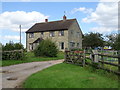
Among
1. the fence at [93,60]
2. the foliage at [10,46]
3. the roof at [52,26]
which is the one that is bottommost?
the fence at [93,60]

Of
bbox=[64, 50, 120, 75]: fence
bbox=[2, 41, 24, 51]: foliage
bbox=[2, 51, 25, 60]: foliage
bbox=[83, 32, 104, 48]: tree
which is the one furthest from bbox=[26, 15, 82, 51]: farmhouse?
bbox=[64, 50, 120, 75]: fence

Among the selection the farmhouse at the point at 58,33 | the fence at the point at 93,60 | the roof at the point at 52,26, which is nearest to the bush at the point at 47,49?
the fence at the point at 93,60

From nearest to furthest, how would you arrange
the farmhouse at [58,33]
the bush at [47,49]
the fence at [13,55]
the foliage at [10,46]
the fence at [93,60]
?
the fence at [93,60] → the fence at [13,55] → the foliage at [10,46] → the bush at [47,49] → the farmhouse at [58,33]

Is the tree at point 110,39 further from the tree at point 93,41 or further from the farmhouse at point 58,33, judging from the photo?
the farmhouse at point 58,33

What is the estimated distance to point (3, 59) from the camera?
20125 millimetres

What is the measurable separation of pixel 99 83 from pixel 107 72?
2366mm

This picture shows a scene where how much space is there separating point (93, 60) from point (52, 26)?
34511 mm

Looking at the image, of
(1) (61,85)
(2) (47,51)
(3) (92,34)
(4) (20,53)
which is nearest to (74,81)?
(1) (61,85)

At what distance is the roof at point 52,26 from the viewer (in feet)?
140

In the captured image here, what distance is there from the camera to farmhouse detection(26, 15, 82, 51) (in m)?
41.9

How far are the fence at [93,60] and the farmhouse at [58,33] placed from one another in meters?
25.1

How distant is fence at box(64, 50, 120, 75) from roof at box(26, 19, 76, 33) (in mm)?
25832

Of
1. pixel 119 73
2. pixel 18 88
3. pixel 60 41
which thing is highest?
pixel 60 41

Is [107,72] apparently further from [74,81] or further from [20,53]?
[20,53]
